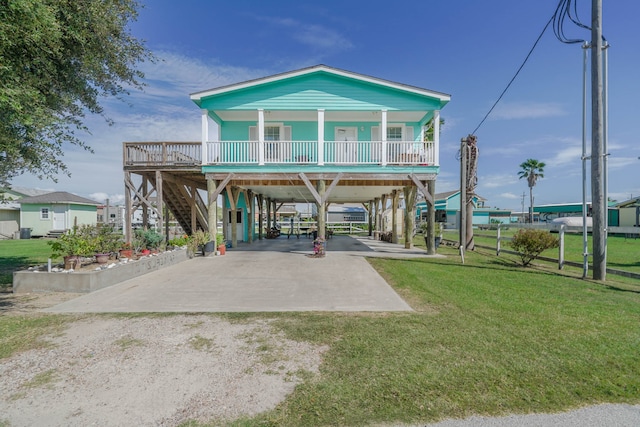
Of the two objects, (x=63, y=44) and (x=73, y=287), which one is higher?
(x=63, y=44)

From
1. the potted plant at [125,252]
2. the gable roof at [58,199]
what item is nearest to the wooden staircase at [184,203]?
the potted plant at [125,252]

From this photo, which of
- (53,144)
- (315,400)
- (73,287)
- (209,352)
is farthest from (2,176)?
(315,400)

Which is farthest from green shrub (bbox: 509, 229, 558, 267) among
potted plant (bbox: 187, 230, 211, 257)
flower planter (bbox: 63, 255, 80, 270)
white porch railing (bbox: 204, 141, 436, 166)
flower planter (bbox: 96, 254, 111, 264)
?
flower planter (bbox: 63, 255, 80, 270)

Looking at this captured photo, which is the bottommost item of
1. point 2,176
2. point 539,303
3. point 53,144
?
point 539,303

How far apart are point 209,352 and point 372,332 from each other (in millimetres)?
2005

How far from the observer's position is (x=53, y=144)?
5.94 m

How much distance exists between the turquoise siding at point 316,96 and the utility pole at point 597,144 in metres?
5.84

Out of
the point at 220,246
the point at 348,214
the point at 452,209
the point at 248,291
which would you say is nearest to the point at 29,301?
the point at 248,291

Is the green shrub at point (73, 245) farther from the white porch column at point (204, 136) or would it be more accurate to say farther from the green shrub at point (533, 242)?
the green shrub at point (533, 242)

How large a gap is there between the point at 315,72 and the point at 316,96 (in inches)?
38.3

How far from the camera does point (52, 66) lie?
230 inches

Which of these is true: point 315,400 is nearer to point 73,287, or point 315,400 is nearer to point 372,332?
point 372,332

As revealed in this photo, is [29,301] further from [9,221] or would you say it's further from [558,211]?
[558,211]

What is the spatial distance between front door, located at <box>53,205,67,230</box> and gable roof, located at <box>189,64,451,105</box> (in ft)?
72.0
